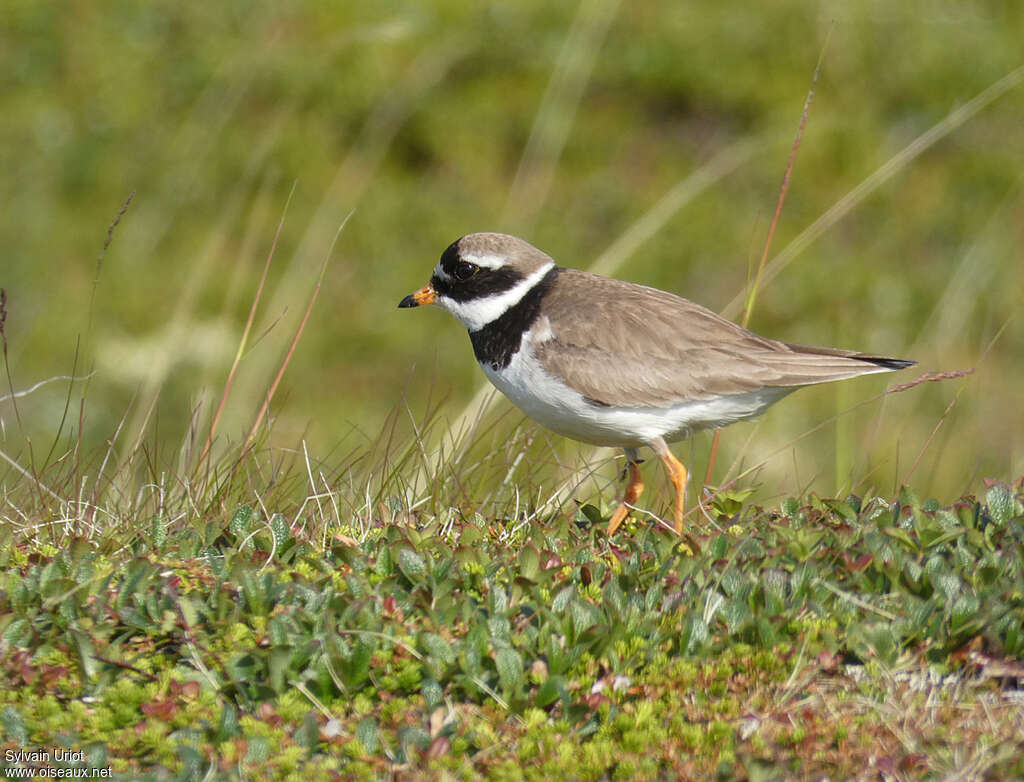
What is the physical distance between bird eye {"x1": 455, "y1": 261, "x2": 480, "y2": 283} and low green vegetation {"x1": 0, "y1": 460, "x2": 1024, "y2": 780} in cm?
193

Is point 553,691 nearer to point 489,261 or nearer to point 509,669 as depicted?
point 509,669

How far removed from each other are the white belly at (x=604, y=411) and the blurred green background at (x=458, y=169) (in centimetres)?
440

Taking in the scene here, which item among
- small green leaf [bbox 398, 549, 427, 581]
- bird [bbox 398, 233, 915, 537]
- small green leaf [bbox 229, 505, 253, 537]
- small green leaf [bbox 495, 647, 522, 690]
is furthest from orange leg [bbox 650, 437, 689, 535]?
small green leaf [bbox 229, 505, 253, 537]

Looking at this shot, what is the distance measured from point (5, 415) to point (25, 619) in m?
6.50

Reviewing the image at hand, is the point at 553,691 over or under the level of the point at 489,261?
under

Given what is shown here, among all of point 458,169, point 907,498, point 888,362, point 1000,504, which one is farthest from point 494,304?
point 458,169

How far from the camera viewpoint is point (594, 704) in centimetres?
425

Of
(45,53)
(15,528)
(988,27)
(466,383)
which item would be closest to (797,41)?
(988,27)

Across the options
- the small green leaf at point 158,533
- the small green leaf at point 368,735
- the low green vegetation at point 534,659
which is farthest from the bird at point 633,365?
the small green leaf at point 368,735

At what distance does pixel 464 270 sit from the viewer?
664 centimetres

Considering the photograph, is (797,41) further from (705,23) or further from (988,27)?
(988,27)

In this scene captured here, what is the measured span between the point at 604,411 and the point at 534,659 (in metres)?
1.74

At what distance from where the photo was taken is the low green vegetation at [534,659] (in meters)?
4.04

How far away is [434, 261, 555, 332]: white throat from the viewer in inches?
256
